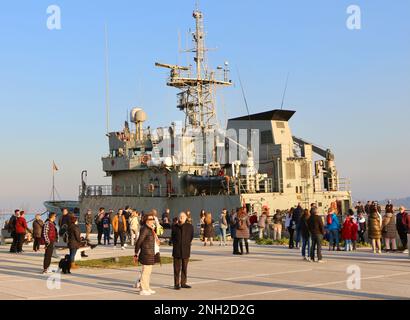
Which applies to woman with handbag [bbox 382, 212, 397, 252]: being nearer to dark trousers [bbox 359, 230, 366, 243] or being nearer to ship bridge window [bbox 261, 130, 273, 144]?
dark trousers [bbox 359, 230, 366, 243]

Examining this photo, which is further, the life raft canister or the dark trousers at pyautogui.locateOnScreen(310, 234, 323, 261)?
the life raft canister

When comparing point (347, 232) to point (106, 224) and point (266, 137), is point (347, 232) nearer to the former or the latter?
point (106, 224)

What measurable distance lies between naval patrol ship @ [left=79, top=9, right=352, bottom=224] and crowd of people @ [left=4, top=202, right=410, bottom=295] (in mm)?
6966

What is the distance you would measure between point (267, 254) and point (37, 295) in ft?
30.5

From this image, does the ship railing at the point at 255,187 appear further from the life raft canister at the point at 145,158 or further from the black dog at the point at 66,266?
the black dog at the point at 66,266

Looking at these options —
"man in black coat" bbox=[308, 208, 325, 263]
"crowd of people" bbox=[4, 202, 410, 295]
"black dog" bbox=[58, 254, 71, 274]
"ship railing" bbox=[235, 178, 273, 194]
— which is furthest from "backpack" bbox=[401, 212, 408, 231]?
"ship railing" bbox=[235, 178, 273, 194]

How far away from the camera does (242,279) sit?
40.6 feet

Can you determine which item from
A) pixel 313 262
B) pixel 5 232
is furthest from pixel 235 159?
pixel 313 262

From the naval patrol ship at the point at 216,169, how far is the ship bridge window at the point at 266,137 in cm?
6

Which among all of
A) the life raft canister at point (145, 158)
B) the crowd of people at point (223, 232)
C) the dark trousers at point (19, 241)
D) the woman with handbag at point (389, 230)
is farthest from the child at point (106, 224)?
the life raft canister at point (145, 158)

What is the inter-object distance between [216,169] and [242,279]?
23.3 meters

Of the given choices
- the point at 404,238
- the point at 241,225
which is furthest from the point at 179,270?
the point at 404,238

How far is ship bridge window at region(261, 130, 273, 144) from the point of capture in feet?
114

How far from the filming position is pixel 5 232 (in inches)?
978
